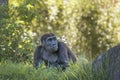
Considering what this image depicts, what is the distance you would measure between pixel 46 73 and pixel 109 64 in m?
1.24

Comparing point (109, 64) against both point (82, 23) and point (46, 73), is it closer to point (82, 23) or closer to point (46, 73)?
point (46, 73)

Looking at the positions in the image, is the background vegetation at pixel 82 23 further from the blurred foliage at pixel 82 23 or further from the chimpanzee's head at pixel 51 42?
the chimpanzee's head at pixel 51 42

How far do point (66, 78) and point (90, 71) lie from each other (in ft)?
1.27

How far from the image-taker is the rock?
21.5 feet

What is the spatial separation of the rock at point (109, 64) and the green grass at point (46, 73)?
0.10m

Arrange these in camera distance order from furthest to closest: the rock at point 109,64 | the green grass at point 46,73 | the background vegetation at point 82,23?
the background vegetation at point 82,23
the green grass at point 46,73
the rock at point 109,64

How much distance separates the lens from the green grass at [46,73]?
22.7 feet

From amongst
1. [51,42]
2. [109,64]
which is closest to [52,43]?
[51,42]

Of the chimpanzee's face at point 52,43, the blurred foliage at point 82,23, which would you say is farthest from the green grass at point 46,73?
the blurred foliage at point 82,23

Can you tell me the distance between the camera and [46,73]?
7.62 meters

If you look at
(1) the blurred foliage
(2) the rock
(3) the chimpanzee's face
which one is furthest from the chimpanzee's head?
(1) the blurred foliage

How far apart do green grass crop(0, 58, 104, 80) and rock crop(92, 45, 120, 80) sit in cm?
10

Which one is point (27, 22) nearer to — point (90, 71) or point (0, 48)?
point (0, 48)

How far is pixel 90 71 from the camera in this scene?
22.5ft
